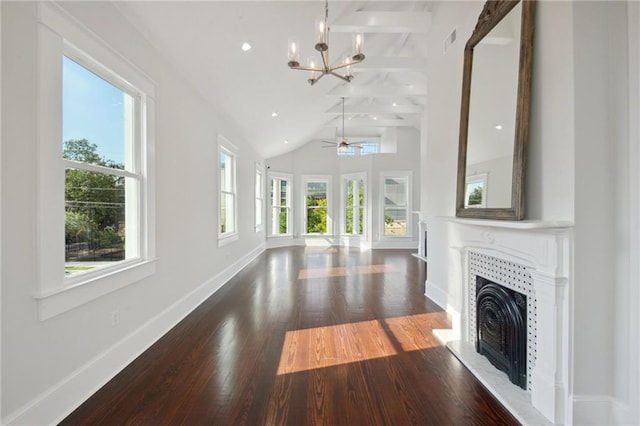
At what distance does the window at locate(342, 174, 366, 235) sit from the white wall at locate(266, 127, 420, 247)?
22 cm

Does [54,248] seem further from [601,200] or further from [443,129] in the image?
[443,129]

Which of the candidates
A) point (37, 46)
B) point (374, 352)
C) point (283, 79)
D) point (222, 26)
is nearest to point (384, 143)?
point (283, 79)

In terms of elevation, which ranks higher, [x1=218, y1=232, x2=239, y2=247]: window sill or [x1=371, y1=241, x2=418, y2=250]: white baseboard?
[x1=218, y1=232, x2=239, y2=247]: window sill

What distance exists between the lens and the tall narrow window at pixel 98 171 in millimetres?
1835

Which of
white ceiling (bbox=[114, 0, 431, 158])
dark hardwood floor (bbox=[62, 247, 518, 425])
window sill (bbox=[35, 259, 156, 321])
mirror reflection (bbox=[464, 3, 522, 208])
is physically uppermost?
white ceiling (bbox=[114, 0, 431, 158])

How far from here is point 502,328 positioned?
6.88 ft

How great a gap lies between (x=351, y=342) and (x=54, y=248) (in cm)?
223

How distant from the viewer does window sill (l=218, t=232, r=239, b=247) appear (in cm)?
446

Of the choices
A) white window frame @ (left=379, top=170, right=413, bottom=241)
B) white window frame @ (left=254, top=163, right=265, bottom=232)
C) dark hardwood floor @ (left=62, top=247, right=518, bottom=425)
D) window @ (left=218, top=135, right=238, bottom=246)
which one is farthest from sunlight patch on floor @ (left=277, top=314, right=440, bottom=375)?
white window frame @ (left=379, top=170, right=413, bottom=241)

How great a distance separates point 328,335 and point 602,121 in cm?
248

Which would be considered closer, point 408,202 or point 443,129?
point 443,129

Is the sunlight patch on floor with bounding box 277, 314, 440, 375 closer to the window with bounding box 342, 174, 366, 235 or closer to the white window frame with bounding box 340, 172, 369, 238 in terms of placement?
the white window frame with bounding box 340, 172, 369, 238

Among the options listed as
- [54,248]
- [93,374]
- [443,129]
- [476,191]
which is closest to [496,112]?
[476,191]

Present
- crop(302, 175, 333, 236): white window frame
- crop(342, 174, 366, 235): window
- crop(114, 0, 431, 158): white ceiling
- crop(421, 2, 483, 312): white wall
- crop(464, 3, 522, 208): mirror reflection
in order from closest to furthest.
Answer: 1. crop(464, 3, 522, 208): mirror reflection
2. crop(114, 0, 431, 158): white ceiling
3. crop(421, 2, 483, 312): white wall
4. crop(342, 174, 366, 235): window
5. crop(302, 175, 333, 236): white window frame
